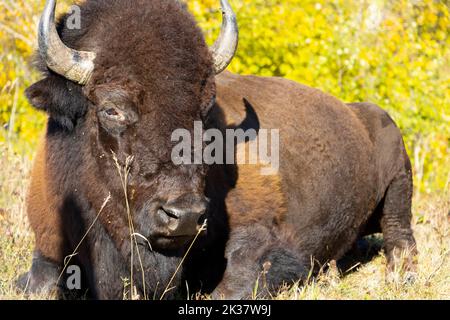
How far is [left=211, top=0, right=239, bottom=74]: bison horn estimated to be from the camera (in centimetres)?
559

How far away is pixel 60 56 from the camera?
5.00 m

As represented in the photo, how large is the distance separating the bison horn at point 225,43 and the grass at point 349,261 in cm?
183

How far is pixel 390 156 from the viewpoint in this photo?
784 centimetres

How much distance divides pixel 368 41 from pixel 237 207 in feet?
24.7

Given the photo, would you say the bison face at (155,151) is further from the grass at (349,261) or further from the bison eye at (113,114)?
the grass at (349,261)

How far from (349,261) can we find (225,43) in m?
3.24

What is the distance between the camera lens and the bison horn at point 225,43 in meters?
5.59

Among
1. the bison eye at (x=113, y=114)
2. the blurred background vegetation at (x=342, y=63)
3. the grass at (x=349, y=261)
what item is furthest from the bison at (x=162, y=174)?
the blurred background vegetation at (x=342, y=63)

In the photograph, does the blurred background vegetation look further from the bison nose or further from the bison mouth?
the bison nose

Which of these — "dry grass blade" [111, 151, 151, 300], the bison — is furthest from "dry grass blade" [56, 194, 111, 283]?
"dry grass blade" [111, 151, 151, 300]

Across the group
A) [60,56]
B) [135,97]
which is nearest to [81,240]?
[135,97]

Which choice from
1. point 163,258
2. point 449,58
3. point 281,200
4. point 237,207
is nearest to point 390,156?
point 281,200

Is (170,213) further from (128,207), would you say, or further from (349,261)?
(349,261)

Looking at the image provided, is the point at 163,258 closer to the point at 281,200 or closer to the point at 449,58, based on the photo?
the point at 281,200
